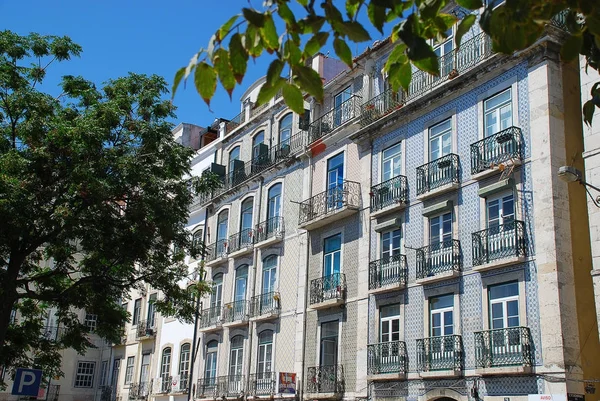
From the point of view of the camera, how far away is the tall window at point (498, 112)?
19.6 meters

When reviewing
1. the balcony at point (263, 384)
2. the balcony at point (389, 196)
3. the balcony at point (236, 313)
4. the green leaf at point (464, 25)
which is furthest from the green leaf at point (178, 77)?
the balcony at point (236, 313)

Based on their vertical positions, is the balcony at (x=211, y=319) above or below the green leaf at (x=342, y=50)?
above

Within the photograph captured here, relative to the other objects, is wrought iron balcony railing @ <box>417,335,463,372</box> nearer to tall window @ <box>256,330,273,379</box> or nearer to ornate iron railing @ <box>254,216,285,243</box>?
tall window @ <box>256,330,273,379</box>

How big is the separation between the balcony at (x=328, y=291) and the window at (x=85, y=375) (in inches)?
838

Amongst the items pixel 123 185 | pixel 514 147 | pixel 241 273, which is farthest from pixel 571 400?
pixel 241 273

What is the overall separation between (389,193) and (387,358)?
16.6 feet

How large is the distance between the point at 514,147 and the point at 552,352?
524 cm

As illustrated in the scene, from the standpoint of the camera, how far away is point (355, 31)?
4059 millimetres

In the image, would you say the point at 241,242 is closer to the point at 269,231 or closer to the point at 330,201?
the point at 269,231

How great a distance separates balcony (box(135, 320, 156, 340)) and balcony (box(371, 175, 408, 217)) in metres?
17.4

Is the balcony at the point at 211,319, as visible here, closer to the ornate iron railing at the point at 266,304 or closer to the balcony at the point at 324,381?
the ornate iron railing at the point at 266,304

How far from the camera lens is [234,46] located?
4.11 meters

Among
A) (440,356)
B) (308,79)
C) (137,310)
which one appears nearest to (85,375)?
(137,310)

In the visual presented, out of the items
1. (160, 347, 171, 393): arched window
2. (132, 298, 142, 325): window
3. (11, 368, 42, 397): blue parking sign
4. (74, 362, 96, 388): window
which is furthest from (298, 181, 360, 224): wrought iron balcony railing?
(74, 362, 96, 388): window
